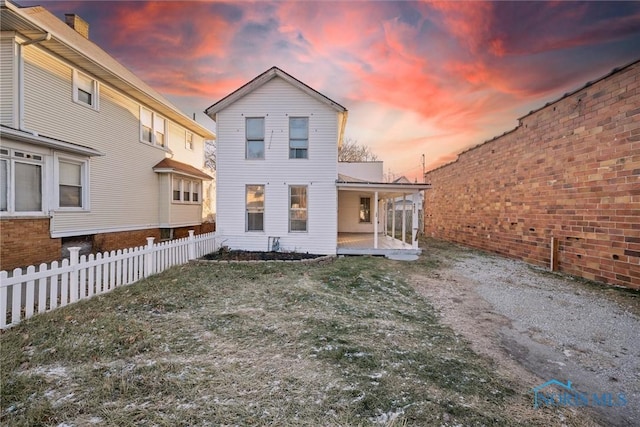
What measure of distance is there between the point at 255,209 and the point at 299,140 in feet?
10.8

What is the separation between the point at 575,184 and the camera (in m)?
8.12

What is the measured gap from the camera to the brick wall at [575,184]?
6664 millimetres

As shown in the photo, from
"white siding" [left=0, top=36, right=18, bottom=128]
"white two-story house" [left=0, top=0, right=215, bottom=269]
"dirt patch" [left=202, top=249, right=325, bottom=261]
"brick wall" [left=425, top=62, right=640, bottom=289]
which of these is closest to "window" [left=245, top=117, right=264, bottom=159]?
"dirt patch" [left=202, top=249, right=325, bottom=261]

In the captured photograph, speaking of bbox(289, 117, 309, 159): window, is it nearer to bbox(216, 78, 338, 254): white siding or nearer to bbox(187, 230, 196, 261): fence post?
bbox(216, 78, 338, 254): white siding

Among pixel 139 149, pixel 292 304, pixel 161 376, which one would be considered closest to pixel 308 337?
pixel 292 304

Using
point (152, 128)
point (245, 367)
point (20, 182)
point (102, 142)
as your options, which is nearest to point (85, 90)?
point (102, 142)

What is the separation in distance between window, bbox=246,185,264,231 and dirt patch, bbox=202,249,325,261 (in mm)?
1099

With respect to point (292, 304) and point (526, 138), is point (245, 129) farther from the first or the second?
point (526, 138)

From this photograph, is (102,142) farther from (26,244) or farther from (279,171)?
(279,171)

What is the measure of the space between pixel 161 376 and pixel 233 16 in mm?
11253

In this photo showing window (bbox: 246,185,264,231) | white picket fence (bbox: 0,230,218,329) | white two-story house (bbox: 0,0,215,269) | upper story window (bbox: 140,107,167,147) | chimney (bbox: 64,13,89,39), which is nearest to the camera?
white picket fence (bbox: 0,230,218,329)

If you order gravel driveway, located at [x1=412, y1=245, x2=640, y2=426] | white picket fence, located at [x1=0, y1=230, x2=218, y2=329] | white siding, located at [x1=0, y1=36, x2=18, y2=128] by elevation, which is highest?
white siding, located at [x1=0, y1=36, x2=18, y2=128]

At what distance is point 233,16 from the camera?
9781 mm

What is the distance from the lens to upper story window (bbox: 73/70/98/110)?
377 inches
